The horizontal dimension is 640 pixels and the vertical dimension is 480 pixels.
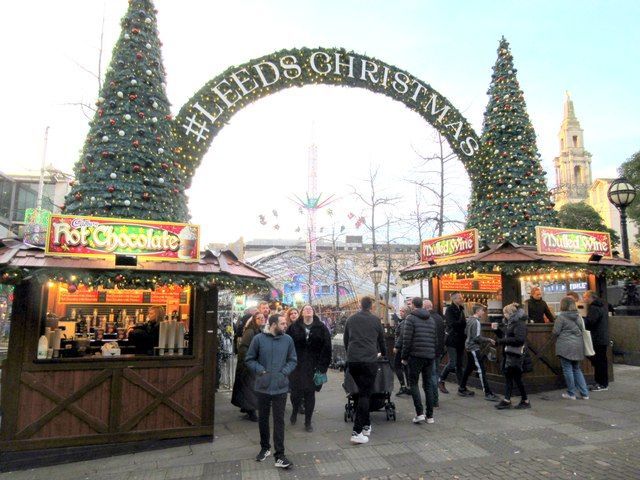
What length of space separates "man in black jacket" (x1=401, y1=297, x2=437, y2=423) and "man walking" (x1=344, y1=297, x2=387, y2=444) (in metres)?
0.71

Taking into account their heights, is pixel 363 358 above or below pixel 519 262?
below

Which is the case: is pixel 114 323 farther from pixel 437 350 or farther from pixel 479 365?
pixel 479 365

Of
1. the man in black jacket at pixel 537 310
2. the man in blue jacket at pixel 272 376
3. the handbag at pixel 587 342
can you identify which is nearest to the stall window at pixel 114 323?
the man in blue jacket at pixel 272 376

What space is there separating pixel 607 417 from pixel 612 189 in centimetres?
737

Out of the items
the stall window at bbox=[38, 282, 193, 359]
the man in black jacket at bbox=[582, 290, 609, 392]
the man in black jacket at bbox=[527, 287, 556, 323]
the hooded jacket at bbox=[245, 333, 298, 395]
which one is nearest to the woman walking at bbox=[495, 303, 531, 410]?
the man in black jacket at bbox=[527, 287, 556, 323]

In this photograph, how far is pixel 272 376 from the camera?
17.7 feet

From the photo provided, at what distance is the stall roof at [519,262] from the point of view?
9812 millimetres

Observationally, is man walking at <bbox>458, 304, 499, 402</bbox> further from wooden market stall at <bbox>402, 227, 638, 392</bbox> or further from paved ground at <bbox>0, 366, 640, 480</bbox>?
paved ground at <bbox>0, 366, 640, 480</bbox>

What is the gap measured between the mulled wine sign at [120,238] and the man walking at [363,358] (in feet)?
8.27

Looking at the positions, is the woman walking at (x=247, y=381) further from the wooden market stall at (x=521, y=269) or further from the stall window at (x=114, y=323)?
the wooden market stall at (x=521, y=269)

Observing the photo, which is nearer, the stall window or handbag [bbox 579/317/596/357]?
the stall window

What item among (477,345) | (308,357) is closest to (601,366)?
(477,345)

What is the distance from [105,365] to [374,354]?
3.72 meters

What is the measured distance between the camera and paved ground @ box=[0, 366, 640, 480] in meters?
5.06
